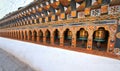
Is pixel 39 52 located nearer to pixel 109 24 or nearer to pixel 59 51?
pixel 59 51

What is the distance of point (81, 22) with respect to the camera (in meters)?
1.49

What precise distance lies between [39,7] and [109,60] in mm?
1575

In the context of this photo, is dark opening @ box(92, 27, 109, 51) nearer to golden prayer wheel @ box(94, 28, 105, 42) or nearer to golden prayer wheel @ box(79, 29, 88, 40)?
golden prayer wheel @ box(94, 28, 105, 42)

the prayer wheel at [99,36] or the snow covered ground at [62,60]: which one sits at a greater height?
the prayer wheel at [99,36]

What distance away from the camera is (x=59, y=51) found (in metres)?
1.86

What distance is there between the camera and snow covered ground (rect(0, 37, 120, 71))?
1.23 metres

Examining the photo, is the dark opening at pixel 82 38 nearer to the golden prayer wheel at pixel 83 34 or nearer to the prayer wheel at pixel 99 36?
the golden prayer wheel at pixel 83 34

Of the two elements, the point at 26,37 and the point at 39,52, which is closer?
the point at 39,52

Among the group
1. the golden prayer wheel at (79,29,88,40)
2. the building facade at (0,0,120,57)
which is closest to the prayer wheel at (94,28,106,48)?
the building facade at (0,0,120,57)

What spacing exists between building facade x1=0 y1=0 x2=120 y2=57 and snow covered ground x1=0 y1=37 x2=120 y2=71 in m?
0.10

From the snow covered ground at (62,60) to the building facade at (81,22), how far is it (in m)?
0.10

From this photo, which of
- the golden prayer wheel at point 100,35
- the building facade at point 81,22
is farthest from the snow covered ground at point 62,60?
the golden prayer wheel at point 100,35

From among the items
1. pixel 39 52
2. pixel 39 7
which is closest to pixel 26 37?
pixel 39 52

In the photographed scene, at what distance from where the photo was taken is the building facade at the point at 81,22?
3.92 ft
